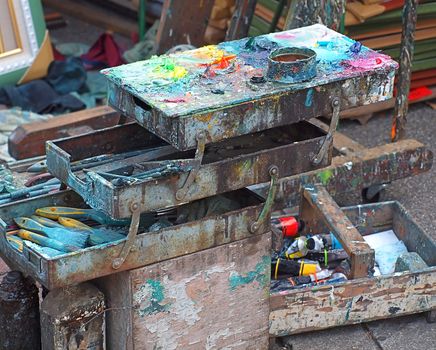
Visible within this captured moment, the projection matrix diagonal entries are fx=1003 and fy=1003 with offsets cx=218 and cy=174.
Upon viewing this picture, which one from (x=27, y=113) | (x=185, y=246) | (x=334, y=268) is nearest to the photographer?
(x=185, y=246)

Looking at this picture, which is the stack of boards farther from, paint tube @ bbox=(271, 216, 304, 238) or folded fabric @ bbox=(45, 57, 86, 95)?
paint tube @ bbox=(271, 216, 304, 238)

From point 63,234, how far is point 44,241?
83 mm

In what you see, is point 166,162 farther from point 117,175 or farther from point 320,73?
point 320,73

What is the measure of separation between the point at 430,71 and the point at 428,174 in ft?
3.46

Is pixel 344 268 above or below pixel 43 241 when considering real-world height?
below

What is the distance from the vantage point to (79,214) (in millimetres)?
4414

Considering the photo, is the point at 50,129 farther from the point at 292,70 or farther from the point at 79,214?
the point at 292,70

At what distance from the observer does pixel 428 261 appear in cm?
516

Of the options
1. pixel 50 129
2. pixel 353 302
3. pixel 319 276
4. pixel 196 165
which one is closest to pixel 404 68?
pixel 319 276

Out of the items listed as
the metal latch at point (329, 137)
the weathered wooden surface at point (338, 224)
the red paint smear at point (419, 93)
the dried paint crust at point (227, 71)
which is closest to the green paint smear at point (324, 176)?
the weathered wooden surface at point (338, 224)

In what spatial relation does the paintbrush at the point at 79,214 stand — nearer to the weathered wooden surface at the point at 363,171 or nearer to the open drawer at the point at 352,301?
the open drawer at the point at 352,301

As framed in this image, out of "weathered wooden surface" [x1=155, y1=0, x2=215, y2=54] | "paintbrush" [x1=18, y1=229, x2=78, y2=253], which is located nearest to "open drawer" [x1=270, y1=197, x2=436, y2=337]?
"paintbrush" [x1=18, y1=229, x2=78, y2=253]

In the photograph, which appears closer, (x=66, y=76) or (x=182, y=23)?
(x=182, y=23)

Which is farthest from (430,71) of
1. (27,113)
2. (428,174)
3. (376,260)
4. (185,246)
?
(185,246)
